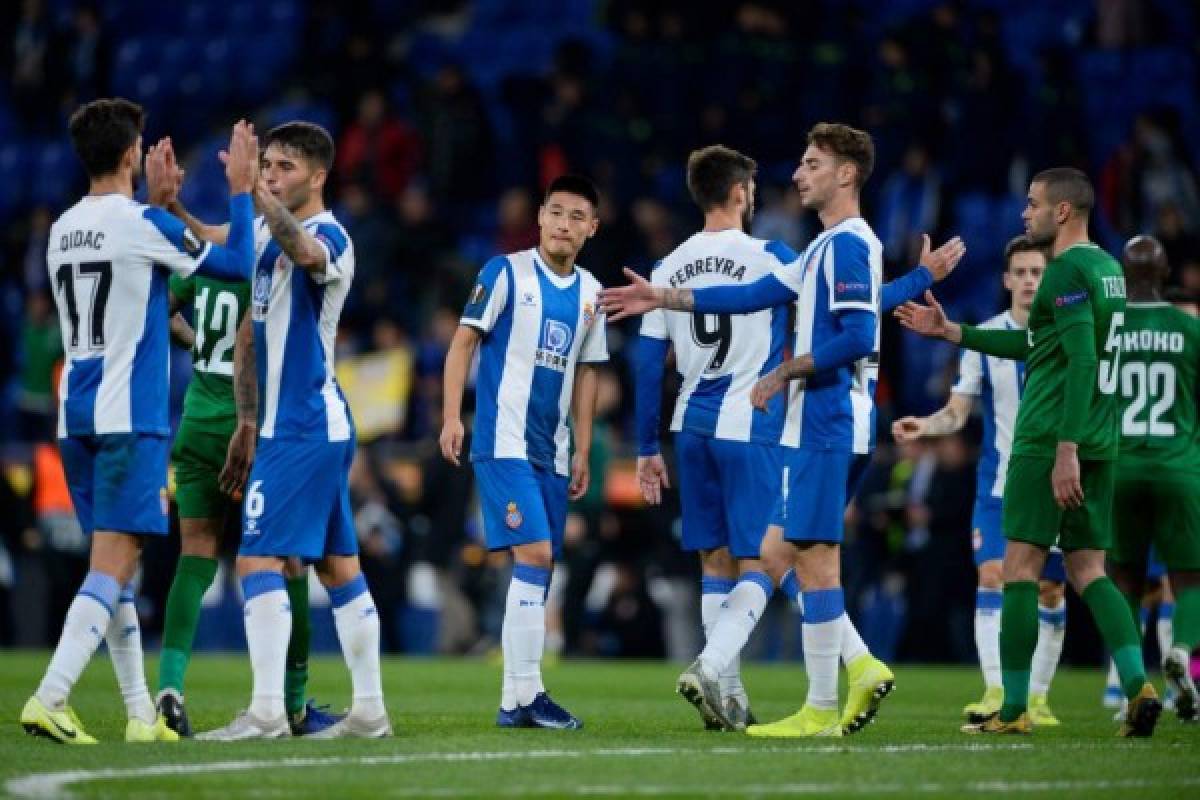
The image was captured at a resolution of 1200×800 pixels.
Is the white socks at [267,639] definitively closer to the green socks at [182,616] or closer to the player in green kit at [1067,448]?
the green socks at [182,616]

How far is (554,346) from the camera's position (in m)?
10.2

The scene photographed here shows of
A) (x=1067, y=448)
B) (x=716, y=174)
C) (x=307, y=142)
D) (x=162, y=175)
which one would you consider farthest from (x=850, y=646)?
(x=162, y=175)

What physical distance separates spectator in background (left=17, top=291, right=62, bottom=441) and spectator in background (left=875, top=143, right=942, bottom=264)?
8426 mm

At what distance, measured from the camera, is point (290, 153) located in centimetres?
903

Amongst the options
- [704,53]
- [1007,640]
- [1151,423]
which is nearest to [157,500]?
[1007,640]

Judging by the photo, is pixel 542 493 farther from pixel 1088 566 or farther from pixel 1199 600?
pixel 1199 600

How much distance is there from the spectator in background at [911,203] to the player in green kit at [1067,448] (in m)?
9.52

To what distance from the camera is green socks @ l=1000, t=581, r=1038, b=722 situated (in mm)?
9453

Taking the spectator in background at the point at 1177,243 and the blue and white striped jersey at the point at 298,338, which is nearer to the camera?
the blue and white striped jersey at the point at 298,338

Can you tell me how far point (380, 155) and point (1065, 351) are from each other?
14084 millimetres

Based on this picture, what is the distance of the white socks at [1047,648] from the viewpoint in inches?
446

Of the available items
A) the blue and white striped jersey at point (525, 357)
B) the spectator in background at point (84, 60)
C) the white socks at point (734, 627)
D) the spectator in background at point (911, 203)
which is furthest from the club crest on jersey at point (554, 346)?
the spectator in background at point (84, 60)

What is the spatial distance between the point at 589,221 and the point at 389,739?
287cm

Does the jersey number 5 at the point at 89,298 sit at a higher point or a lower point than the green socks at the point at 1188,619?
higher
